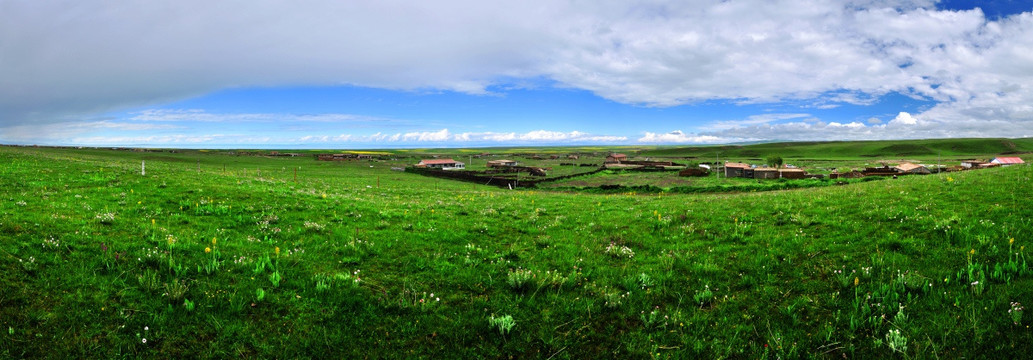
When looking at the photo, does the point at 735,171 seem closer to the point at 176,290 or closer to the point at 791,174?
the point at 791,174

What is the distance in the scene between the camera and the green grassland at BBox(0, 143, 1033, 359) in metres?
5.45

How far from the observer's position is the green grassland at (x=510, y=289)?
5445 mm

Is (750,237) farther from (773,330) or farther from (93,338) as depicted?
(93,338)

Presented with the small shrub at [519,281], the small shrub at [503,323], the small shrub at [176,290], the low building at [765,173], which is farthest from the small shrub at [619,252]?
the low building at [765,173]

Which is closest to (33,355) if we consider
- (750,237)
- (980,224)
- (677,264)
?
(677,264)

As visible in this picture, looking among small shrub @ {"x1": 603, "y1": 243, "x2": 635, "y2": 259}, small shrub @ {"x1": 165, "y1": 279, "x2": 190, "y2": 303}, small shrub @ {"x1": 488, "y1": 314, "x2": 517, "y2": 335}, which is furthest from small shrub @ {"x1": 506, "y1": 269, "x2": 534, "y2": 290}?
small shrub @ {"x1": 165, "y1": 279, "x2": 190, "y2": 303}

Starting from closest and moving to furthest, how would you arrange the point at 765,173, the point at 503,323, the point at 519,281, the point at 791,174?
the point at 503,323 < the point at 519,281 < the point at 791,174 < the point at 765,173

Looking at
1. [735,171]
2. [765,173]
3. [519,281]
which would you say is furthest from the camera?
[735,171]

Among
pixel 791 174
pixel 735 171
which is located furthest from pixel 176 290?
pixel 735 171

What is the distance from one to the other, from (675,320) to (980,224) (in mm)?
9610

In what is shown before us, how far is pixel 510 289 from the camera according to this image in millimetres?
7590

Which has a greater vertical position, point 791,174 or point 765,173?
point 765,173

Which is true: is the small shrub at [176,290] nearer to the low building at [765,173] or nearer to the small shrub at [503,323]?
the small shrub at [503,323]

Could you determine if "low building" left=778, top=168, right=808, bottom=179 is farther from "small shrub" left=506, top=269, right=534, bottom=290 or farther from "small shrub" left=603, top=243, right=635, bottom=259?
"small shrub" left=506, top=269, right=534, bottom=290
